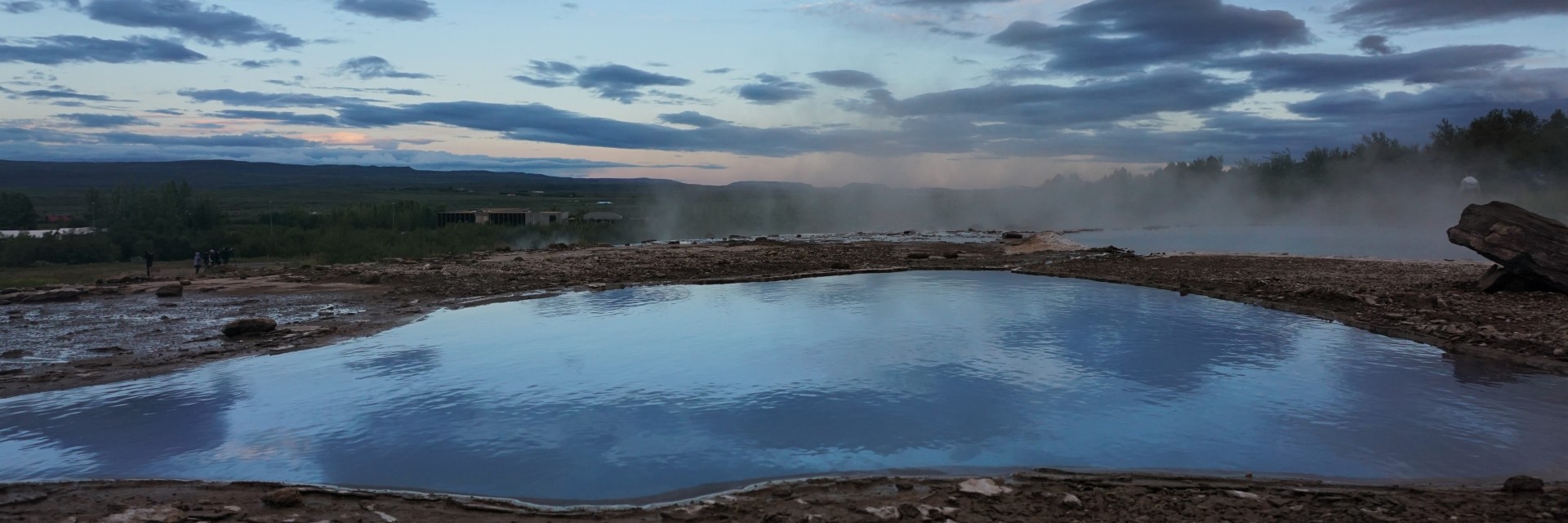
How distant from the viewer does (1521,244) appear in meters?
11.7

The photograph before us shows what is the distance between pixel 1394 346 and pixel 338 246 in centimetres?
3696

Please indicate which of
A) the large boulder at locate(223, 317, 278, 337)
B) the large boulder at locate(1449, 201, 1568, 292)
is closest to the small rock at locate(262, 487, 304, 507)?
the large boulder at locate(223, 317, 278, 337)

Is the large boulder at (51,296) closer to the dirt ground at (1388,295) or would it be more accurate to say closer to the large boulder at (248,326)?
the large boulder at (248,326)

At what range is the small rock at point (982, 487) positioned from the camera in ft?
16.3

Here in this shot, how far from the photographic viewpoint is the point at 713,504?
496cm

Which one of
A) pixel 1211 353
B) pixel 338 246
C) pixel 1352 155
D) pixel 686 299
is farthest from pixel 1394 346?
pixel 1352 155

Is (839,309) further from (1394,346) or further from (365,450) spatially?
(365,450)

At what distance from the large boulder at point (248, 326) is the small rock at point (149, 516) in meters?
6.77

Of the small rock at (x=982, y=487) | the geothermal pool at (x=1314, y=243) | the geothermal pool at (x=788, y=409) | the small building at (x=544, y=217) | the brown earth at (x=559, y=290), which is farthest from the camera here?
the small building at (x=544, y=217)

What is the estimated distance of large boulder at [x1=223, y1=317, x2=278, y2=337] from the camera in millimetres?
10859

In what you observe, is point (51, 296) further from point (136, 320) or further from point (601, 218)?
point (601, 218)

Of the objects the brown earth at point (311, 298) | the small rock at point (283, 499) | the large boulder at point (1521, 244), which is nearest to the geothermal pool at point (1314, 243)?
the brown earth at point (311, 298)

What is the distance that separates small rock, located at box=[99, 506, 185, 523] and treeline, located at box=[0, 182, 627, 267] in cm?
3016

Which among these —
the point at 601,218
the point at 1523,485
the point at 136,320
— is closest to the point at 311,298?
Result: the point at 136,320
